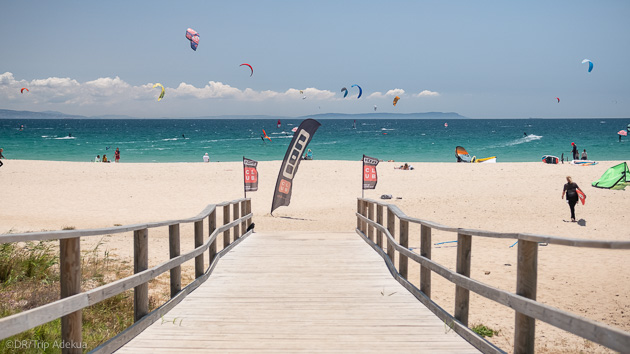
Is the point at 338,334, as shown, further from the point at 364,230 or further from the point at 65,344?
the point at 364,230

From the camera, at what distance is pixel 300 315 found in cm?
559

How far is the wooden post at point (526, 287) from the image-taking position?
3.79 meters

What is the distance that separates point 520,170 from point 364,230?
83.4 ft

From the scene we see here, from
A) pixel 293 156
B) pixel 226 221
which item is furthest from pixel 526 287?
pixel 293 156

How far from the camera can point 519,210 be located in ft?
69.4

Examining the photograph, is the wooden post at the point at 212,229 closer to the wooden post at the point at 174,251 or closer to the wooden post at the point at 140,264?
the wooden post at the point at 174,251

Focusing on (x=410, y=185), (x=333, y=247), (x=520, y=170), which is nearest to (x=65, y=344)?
(x=333, y=247)

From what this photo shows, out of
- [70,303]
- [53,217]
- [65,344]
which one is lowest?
[53,217]

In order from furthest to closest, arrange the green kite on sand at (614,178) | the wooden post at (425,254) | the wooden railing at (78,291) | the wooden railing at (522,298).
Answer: the green kite on sand at (614,178) < the wooden post at (425,254) < the wooden railing at (78,291) < the wooden railing at (522,298)

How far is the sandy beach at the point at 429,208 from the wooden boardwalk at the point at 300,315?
2.14m

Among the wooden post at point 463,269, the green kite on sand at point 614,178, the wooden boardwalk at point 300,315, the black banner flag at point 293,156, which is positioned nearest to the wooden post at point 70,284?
the wooden boardwalk at point 300,315

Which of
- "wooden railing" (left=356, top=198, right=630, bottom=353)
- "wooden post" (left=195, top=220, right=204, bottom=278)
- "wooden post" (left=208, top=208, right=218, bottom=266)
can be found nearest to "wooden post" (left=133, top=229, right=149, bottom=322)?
"wooden post" (left=195, top=220, right=204, bottom=278)

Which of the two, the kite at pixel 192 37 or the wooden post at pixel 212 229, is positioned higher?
the kite at pixel 192 37

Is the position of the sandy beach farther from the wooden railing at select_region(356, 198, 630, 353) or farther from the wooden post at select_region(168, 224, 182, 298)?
the wooden post at select_region(168, 224, 182, 298)
